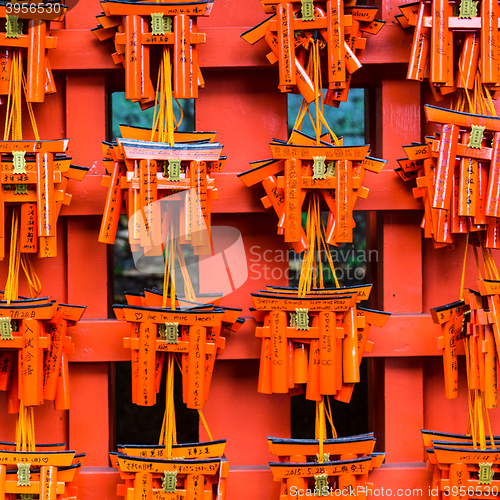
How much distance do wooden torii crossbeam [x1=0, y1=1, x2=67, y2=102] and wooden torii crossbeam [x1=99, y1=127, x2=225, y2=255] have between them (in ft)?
0.60

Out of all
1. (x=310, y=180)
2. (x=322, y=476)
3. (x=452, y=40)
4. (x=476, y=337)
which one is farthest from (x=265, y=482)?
(x=452, y=40)

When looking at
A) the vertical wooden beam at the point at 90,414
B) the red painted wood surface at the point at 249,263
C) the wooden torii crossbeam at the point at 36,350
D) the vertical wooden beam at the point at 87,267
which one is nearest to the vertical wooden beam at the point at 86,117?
the red painted wood surface at the point at 249,263

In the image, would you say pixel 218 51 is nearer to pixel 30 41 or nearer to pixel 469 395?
pixel 30 41

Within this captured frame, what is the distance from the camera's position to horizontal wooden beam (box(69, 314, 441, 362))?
1.03m

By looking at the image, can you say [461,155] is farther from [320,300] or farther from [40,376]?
[40,376]

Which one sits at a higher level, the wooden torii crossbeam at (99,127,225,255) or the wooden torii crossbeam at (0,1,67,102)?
the wooden torii crossbeam at (0,1,67,102)

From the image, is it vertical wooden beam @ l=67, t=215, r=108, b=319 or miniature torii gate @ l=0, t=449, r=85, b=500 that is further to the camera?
vertical wooden beam @ l=67, t=215, r=108, b=319

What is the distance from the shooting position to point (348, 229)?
0.98m

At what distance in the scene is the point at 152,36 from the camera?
969 millimetres

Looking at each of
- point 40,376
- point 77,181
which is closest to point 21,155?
point 77,181

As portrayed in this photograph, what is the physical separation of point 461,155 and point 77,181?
0.72 metres

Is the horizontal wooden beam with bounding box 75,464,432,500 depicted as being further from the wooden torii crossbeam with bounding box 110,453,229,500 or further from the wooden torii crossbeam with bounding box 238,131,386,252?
the wooden torii crossbeam with bounding box 238,131,386,252

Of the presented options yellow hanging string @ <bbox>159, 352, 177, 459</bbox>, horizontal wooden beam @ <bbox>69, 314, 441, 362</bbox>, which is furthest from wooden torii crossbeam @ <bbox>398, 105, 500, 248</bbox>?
yellow hanging string @ <bbox>159, 352, 177, 459</bbox>

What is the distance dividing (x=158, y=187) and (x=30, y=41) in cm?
36
